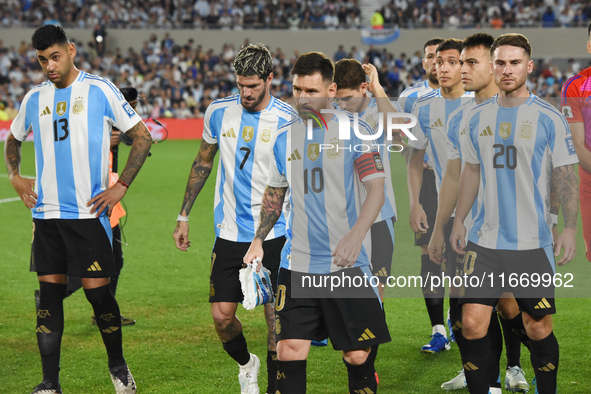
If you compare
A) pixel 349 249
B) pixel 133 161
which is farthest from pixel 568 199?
pixel 133 161

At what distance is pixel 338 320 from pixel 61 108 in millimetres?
2315

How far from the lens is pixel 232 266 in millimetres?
4336

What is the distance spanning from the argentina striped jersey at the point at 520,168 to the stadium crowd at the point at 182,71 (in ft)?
69.4

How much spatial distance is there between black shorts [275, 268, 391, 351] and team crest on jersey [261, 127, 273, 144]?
124 centimetres

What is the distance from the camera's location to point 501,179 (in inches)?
149

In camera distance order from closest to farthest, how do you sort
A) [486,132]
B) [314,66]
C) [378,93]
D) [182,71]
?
[314,66] < [486,132] < [378,93] < [182,71]

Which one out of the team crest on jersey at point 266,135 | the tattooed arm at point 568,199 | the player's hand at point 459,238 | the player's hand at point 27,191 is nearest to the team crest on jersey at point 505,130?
the tattooed arm at point 568,199

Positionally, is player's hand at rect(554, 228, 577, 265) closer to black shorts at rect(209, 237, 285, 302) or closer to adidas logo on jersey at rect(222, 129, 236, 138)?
black shorts at rect(209, 237, 285, 302)

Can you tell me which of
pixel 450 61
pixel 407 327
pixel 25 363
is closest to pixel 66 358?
pixel 25 363

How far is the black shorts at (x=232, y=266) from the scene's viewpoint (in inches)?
170

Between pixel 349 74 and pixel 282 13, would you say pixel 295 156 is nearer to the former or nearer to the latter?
pixel 349 74

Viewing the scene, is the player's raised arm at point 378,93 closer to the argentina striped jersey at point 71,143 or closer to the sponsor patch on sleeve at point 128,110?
the sponsor patch on sleeve at point 128,110

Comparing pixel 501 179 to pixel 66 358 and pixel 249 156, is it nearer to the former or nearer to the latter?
pixel 249 156

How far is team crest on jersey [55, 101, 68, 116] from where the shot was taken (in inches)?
174
